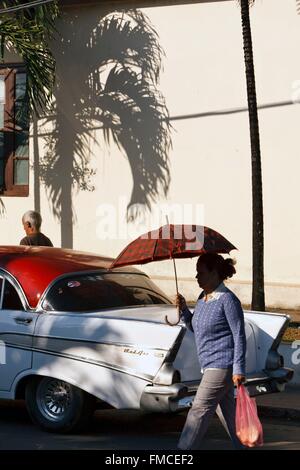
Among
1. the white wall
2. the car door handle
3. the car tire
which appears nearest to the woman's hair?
the car tire

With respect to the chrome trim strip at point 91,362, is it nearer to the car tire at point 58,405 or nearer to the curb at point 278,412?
the car tire at point 58,405

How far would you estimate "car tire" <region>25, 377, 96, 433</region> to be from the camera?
8602mm

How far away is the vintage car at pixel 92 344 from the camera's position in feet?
26.6

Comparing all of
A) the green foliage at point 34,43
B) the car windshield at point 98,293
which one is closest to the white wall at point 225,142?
the green foliage at point 34,43

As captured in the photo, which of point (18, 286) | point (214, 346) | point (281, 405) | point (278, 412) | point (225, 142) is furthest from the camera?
point (225, 142)

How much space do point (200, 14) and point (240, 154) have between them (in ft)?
8.06

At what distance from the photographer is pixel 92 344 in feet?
27.9

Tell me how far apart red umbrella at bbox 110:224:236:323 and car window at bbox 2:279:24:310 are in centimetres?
127

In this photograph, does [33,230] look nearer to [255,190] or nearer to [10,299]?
[255,190]

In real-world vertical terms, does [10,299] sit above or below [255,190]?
below

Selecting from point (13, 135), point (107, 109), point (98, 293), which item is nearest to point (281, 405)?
point (98, 293)

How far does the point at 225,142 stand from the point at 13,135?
436 centimetres

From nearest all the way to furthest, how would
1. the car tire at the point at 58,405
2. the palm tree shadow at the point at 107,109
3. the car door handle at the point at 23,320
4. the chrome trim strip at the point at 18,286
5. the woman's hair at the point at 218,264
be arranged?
the woman's hair at the point at 218,264 < the car tire at the point at 58,405 < the car door handle at the point at 23,320 < the chrome trim strip at the point at 18,286 < the palm tree shadow at the point at 107,109

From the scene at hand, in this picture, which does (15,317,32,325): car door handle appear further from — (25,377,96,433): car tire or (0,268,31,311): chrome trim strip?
(25,377,96,433): car tire
